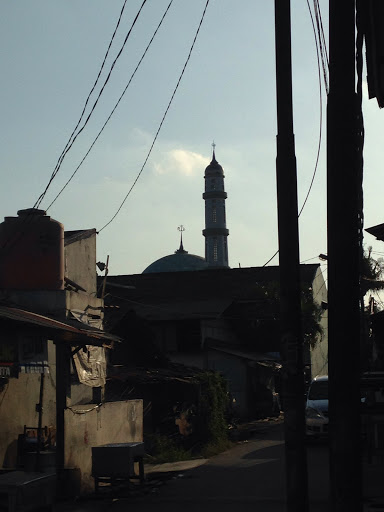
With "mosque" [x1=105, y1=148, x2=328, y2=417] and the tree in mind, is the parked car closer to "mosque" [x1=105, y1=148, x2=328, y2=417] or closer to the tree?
"mosque" [x1=105, y1=148, x2=328, y2=417]

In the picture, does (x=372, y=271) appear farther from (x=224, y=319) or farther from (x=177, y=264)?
(x=177, y=264)

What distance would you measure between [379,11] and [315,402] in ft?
65.0

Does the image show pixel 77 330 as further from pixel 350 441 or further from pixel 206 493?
pixel 350 441

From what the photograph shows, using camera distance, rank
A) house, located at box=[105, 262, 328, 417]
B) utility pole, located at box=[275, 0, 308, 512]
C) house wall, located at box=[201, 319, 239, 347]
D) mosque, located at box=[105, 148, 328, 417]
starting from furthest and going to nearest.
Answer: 1. house wall, located at box=[201, 319, 239, 347]
2. house, located at box=[105, 262, 328, 417]
3. mosque, located at box=[105, 148, 328, 417]
4. utility pole, located at box=[275, 0, 308, 512]

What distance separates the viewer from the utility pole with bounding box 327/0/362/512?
21.2 ft

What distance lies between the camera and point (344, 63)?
691 centimetres

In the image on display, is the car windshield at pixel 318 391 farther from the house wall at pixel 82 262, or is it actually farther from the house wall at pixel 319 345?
the house wall at pixel 319 345

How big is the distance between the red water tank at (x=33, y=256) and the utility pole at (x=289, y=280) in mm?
13281

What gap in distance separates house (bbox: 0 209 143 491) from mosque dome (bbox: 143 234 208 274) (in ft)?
231

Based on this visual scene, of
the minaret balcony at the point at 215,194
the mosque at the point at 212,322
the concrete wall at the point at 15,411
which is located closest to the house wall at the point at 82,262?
the mosque at the point at 212,322

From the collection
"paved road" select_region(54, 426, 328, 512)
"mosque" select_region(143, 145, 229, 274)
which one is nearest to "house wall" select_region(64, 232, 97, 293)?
"paved road" select_region(54, 426, 328, 512)

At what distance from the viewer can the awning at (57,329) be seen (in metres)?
13.8

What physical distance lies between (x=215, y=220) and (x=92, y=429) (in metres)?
104

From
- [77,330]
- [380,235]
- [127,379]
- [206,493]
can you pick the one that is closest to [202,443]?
[127,379]
